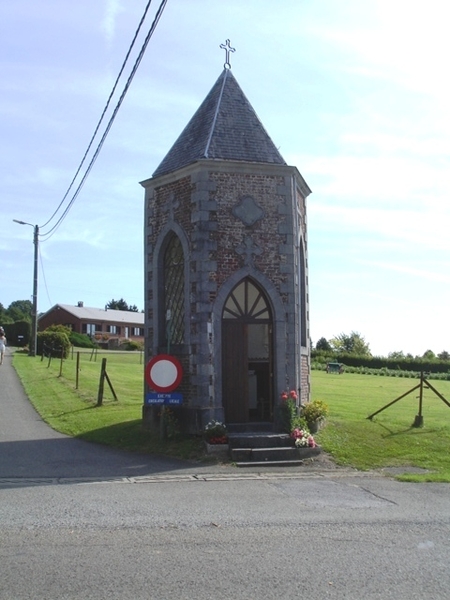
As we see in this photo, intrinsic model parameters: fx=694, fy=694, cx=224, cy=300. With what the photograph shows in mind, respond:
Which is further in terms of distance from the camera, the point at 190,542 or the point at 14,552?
the point at 190,542

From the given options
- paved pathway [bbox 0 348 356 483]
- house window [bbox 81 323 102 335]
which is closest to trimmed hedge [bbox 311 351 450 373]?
house window [bbox 81 323 102 335]

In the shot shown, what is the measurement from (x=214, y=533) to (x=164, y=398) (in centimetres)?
637

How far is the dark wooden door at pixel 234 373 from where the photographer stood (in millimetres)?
14859

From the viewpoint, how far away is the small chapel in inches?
575

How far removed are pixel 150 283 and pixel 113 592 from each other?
10845 millimetres

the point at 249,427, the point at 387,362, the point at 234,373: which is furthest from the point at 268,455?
the point at 387,362

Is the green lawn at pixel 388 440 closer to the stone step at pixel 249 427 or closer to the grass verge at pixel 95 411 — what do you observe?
the stone step at pixel 249 427

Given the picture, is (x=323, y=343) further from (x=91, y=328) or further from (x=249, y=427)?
(x=249, y=427)

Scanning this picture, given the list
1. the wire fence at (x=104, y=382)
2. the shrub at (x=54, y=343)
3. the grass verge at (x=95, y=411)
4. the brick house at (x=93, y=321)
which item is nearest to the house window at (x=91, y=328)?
the brick house at (x=93, y=321)

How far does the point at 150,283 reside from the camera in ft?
53.1

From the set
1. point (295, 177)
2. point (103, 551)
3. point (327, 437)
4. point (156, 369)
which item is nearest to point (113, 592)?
point (103, 551)

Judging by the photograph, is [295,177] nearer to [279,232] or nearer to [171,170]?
[279,232]

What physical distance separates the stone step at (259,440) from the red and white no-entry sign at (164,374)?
1543mm

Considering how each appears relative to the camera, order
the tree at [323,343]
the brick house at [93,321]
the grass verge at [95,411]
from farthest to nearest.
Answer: the tree at [323,343], the brick house at [93,321], the grass verge at [95,411]
